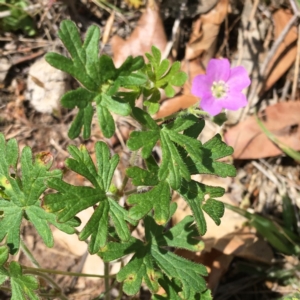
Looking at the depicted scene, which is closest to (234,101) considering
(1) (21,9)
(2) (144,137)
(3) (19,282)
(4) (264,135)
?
(4) (264,135)

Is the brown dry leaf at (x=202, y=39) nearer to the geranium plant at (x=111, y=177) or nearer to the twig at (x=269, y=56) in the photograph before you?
the twig at (x=269, y=56)

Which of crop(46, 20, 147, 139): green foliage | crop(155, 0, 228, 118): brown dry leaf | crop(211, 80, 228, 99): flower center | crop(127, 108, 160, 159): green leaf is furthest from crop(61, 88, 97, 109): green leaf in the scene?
crop(155, 0, 228, 118): brown dry leaf

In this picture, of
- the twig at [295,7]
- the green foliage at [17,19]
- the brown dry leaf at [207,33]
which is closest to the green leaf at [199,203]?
the brown dry leaf at [207,33]

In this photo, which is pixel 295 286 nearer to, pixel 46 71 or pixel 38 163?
pixel 38 163

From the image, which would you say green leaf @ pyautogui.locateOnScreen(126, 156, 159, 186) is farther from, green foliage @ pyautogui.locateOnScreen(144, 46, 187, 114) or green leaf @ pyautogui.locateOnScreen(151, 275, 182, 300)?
green leaf @ pyautogui.locateOnScreen(151, 275, 182, 300)

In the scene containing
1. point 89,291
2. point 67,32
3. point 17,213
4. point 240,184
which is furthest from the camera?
point 240,184

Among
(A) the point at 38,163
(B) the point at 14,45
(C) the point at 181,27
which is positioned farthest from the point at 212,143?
(B) the point at 14,45
